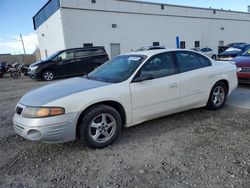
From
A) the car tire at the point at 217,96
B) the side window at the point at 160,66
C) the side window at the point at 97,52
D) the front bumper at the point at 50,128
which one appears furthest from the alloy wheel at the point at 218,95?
the side window at the point at 97,52

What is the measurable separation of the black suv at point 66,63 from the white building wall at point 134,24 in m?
7.14

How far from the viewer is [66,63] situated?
39.8 ft

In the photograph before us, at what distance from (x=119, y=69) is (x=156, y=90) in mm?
806

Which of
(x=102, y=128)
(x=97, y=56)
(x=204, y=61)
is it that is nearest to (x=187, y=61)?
(x=204, y=61)

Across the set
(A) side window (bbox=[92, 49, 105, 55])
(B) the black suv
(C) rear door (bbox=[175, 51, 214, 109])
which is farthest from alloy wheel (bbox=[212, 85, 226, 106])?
(A) side window (bbox=[92, 49, 105, 55])

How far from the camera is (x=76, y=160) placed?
3127 millimetres

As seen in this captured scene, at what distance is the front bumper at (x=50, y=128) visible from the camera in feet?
9.78

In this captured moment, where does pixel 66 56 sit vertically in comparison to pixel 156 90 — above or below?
above

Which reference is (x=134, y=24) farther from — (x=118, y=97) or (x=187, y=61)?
(x=118, y=97)

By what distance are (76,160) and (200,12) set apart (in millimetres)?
29192

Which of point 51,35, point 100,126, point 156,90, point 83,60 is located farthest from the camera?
point 51,35

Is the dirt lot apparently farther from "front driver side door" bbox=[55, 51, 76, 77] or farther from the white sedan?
"front driver side door" bbox=[55, 51, 76, 77]

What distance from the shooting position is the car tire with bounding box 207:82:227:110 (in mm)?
4801

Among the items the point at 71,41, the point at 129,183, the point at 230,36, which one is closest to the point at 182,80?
the point at 129,183
